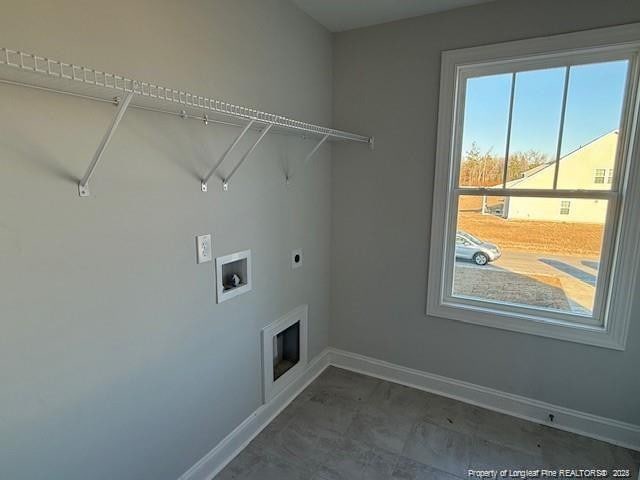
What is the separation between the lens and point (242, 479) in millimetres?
1755

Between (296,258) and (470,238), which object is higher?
(470,238)

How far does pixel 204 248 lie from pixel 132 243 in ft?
1.14

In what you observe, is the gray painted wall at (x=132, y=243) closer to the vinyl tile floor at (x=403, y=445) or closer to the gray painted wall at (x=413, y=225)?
the vinyl tile floor at (x=403, y=445)

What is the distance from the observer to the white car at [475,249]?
2292 millimetres

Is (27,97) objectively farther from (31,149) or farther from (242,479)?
(242,479)

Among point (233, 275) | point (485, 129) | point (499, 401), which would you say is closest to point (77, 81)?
point (233, 275)

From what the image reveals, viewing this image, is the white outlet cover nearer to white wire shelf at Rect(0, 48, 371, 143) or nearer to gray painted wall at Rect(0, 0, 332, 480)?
gray painted wall at Rect(0, 0, 332, 480)

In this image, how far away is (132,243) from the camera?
131cm

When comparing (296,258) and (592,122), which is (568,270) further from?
(296,258)

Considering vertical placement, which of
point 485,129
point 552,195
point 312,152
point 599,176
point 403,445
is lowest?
point 403,445

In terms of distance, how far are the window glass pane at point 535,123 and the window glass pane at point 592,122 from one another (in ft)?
0.20

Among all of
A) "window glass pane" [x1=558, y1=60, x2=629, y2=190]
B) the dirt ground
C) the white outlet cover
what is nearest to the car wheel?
the dirt ground

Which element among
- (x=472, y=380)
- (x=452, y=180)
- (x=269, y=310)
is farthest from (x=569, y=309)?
(x=269, y=310)

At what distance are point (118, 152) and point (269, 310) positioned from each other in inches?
47.1
